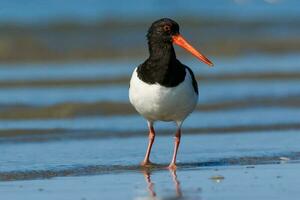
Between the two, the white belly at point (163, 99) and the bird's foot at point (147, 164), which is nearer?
the bird's foot at point (147, 164)

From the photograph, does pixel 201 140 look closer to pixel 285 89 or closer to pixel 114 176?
pixel 114 176

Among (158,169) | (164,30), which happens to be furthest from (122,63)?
(158,169)

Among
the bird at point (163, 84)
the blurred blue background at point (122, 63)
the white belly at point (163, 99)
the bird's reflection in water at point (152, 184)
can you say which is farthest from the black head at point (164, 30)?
the blurred blue background at point (122, 63)

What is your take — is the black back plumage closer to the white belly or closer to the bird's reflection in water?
the white belly

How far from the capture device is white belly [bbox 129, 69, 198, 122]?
32.0 ft

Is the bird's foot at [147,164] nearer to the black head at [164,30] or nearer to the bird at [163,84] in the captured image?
the bird at [163,84]

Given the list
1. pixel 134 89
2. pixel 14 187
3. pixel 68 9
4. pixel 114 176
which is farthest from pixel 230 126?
pixel 68 9

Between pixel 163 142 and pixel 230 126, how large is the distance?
1.30m

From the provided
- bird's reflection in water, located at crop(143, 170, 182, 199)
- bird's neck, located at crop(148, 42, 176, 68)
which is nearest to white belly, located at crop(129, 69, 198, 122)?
bird's neck, located at crop(148, 42, 176, 68)

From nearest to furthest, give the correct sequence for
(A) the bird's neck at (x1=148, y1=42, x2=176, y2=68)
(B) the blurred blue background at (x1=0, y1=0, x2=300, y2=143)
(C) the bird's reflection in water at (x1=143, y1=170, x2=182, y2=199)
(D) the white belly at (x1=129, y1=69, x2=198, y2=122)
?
(C) the bird's reflection in water at (x1=143, y1=170, x2=182, y2=199) → (D) the white belly at (x1=129, y1=69, x2=198, y2=122) → (A) the bird's neck at (x1=148, y1=42, x2=176, y2=68) → (B) the blurred blue background at (x1=0, y1=0, x2=300, y2=143)

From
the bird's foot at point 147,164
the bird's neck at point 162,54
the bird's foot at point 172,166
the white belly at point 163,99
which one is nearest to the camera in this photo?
the bird's foot at point 172,166

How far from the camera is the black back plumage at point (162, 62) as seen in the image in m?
9.82

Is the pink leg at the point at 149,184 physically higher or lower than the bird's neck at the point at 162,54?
lower

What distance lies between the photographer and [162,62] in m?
9.96
